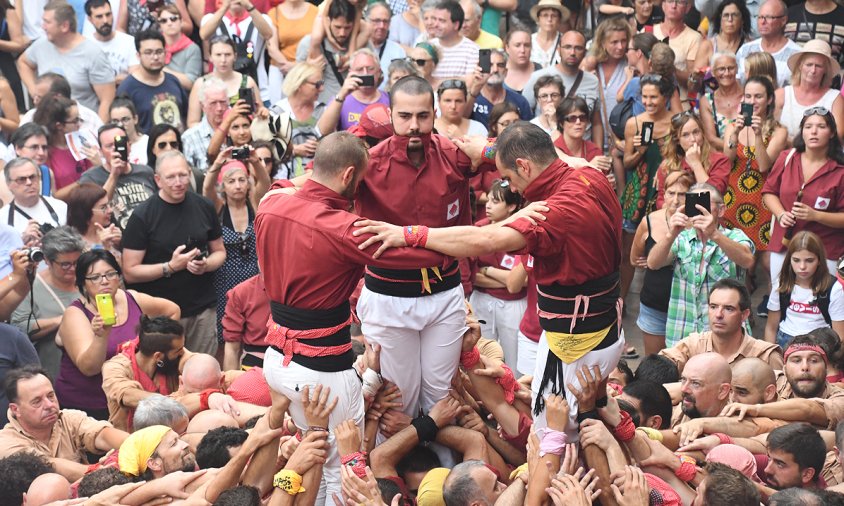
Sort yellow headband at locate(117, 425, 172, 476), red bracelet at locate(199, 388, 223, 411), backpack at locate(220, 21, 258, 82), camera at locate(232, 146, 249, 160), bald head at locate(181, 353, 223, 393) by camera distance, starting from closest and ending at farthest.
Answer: yellow headband at locate(117, 425, 172, 476), red bracelet at locate(199, 388, 223, 411), bald head at locate(181, 353, 223, 393), camera at locate(232, 146, 249, 160), backpack at locate(220, 21, 258, 82)

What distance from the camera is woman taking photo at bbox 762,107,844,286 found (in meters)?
9.61

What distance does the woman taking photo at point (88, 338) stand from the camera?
8.30 metres

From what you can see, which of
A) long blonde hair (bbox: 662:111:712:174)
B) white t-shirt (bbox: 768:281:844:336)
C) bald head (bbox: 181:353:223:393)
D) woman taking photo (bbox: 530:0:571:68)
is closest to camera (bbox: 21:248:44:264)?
bald head (bbox: 181:353:223:393)

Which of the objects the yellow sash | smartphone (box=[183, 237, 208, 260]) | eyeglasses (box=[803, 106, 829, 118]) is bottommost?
smartphone (box=[183, 237, 208, 260])

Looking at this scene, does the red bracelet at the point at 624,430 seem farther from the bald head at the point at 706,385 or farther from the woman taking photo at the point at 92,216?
the woman taking photo at the point at 92,216

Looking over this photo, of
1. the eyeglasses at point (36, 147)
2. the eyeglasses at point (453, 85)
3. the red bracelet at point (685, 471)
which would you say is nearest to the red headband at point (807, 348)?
the red bracelet at point (685, 471)

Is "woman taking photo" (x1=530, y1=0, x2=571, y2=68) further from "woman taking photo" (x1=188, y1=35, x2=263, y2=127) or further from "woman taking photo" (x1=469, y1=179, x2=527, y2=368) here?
"woman taking photo" (x1=469, y1=179, x2=527, y2=368)

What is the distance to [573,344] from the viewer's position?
6.15 meters

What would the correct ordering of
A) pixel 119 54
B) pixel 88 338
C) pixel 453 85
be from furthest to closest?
pixel 119 54
pixel 453 85
pixel 88 338

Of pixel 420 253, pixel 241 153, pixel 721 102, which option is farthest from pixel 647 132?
pixel 420 253

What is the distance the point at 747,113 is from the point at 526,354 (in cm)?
320

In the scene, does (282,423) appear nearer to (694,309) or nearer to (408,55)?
(694,309)

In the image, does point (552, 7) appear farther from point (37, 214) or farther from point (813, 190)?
point (37, 214)

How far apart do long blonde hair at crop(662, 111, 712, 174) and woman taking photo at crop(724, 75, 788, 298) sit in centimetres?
42
